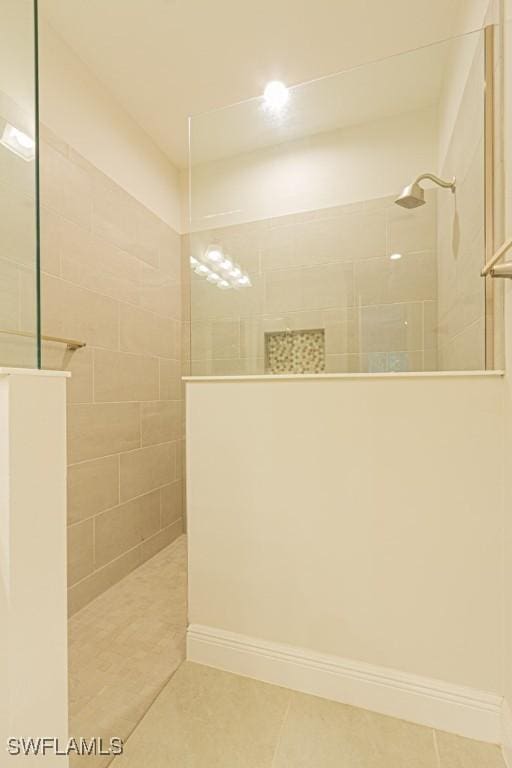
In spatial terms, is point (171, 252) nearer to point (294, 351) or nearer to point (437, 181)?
point (294, 351)

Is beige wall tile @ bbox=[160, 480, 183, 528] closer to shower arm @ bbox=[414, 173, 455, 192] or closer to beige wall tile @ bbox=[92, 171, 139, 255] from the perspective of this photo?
beige wall tile @ bbox=[92, 171, 139, 255]

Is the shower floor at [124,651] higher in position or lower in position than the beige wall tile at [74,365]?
lower

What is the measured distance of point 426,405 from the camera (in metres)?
1.17

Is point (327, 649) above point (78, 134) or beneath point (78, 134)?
beneath

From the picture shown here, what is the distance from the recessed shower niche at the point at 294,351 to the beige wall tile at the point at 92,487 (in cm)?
106

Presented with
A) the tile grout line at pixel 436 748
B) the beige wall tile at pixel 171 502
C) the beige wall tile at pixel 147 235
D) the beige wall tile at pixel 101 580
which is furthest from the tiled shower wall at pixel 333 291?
the beige wall tile at pixel 171 502

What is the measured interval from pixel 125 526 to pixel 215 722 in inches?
45.4

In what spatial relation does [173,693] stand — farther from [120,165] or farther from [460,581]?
[120,165]

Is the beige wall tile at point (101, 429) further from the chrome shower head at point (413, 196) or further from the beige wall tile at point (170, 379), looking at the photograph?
the chrome shower head at point (413, 196)

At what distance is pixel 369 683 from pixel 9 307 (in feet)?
4.90

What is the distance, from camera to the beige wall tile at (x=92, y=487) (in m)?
1.76

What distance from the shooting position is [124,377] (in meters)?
2.13

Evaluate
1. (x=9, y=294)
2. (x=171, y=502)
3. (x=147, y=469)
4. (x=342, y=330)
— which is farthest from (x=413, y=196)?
(x=171, y=502)

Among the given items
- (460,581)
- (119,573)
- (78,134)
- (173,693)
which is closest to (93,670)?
(173,693)
